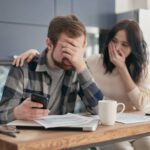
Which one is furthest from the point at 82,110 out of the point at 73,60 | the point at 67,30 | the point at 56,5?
the point at 56,5

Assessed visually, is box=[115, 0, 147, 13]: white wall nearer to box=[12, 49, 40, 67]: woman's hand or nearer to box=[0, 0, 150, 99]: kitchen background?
box=[0, 0, 150, 99]: kitchen background

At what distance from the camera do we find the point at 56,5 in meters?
3.36

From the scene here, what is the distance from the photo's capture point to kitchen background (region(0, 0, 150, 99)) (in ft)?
9.75

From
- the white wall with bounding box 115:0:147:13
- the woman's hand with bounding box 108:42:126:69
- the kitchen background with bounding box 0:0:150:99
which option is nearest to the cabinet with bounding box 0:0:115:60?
the kitchen background with bounding box 0:0:150:99

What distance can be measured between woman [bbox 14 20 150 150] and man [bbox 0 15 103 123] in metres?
0.37

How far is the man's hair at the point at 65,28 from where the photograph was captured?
1471mm

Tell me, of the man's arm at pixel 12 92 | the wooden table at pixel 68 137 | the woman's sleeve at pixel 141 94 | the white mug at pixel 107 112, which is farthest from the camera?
the woman's sleeve at pixel 141 94

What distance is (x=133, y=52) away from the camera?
2059 millimetres

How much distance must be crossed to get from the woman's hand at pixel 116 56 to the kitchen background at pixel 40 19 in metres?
1.09

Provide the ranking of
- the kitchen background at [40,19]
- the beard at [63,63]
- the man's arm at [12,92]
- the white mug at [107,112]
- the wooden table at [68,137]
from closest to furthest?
the wooden table at [68,137], the white mug at [107,112], the man's arm at [12,92], the beard at [63,63], the kitchen background at [40,19]

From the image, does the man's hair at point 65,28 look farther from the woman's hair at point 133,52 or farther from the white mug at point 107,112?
the woman's hair at point 133,52

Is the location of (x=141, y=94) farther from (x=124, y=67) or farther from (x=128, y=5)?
(x=128, y=5)

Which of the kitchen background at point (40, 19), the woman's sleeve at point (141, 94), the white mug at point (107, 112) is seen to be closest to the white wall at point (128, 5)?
the kitchen background at point (40, 19)

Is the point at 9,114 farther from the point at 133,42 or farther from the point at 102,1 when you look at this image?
the point at 102,1
